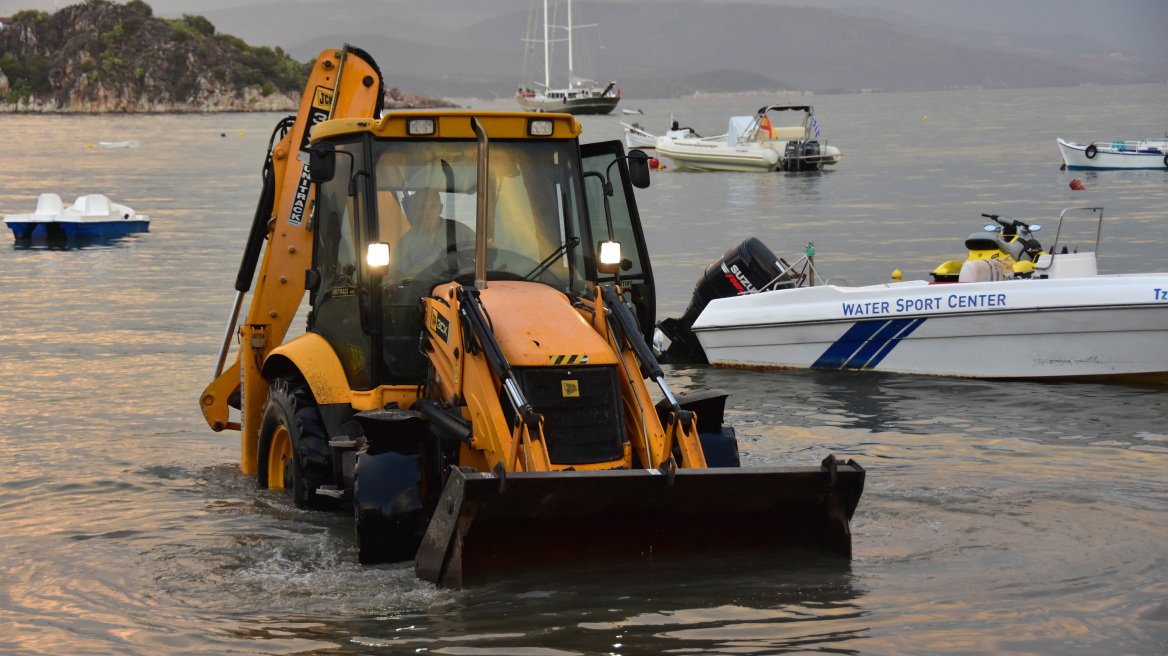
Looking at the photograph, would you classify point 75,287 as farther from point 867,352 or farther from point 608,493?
point 608,493

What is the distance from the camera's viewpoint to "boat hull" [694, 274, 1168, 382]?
11719mm

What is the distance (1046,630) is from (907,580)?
782 millimetres

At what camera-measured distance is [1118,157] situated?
149 feet

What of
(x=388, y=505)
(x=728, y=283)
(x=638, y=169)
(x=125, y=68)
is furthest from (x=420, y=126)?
(x=125, y=68)

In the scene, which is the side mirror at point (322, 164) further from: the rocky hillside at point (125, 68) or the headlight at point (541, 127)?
the rocky hillside at point (125, 68)

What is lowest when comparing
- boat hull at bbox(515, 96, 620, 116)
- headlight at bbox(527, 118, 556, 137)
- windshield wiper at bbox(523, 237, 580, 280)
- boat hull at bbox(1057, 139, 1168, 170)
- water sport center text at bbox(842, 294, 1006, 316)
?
water sport center text at bbox(842, 294, 1006, 316)

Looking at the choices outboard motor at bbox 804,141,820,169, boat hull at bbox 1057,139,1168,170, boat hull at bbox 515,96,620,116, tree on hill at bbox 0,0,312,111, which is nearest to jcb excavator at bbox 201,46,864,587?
boat hull at bbox 1057,139,1168,170

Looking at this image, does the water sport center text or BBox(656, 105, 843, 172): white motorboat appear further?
BBox(656, 105, 843, 172): white motorboat

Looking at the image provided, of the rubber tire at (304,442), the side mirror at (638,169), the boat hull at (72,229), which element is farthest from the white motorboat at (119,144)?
the side mirror at (638,169)

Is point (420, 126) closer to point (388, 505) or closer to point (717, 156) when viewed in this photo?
point (388, 505)

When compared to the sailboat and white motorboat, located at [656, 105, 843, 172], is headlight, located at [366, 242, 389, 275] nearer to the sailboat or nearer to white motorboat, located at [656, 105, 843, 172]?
white motorboat, located at [656, 105, 843, 172]

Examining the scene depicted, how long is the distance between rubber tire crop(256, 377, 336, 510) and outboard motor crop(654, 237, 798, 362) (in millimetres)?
6867

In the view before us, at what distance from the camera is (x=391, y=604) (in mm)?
5957

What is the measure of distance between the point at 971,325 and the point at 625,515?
23.9 ft
